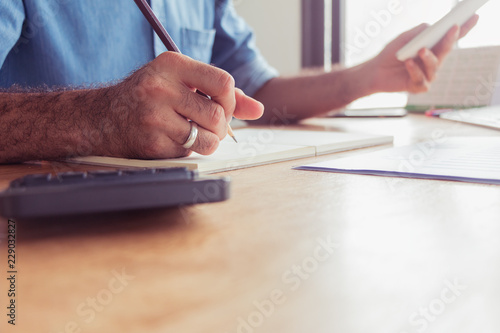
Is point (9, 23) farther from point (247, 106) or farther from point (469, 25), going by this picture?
point (469, 25)

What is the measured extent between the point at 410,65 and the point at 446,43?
0.28 ft

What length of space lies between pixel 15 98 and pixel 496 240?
1.91 feet

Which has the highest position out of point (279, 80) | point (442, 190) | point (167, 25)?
point (167, 25)

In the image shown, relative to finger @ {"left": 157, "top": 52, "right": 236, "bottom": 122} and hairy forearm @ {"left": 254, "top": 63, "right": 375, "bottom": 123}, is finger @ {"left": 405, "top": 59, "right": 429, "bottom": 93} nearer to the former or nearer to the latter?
hairy forearm @ {"left": 254, "top": 63, "right": 375, "bottom": 123}

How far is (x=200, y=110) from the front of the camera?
53 cm

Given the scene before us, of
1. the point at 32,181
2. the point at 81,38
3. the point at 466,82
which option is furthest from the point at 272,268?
the point at 466,82

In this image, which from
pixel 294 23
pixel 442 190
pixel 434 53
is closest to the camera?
pixel 442 190

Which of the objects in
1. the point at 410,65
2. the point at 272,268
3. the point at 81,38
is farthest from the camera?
the point at 410,65

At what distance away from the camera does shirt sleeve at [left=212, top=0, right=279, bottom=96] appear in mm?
1348

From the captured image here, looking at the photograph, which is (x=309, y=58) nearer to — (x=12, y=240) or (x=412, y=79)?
(x=412, y=79)

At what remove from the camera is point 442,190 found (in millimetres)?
388

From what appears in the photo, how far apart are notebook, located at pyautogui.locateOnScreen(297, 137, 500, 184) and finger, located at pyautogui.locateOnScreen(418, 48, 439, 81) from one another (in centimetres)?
42

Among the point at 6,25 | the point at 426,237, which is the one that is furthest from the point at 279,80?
the point at 426,237

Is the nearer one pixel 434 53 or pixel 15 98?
pixel 15 98
